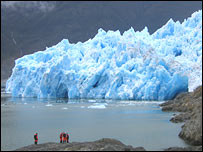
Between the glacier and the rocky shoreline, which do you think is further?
the glacier

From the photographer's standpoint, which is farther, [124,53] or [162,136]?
[124,53]

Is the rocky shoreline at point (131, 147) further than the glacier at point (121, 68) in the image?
No

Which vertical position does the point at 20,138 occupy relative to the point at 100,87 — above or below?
below

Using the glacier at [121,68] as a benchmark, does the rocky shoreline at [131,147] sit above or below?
below

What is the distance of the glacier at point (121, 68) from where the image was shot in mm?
53281

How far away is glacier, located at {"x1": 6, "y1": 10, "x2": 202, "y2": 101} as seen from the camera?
53.3 meters

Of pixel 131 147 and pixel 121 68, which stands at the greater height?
pixel 121 68

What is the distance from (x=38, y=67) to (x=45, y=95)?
6.17 meters

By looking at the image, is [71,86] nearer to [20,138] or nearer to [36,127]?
[36,127]

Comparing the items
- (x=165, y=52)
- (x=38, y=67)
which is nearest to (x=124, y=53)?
(x=165, y=52)

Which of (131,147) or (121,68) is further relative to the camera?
(121,68)

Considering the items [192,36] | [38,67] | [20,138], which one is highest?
[192,36]

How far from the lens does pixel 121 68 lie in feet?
186

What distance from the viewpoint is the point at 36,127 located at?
91.2ft
